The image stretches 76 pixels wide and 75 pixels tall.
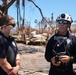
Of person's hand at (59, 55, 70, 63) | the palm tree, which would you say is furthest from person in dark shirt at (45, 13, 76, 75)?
the palm tree

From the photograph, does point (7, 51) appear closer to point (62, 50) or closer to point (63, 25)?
point (62, 50)

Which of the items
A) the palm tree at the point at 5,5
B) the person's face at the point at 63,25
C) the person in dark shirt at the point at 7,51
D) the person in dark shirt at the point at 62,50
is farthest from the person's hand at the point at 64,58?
the palm tree at the point at 5,5

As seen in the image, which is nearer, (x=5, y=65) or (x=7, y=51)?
(x=5, y=65)

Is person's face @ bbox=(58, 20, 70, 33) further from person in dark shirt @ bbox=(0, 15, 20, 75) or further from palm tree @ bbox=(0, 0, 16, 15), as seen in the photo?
palm tree @ bbox=(0, 0, 16, 15)

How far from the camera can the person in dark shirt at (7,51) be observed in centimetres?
449

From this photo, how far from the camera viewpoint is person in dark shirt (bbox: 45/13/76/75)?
14.8ft

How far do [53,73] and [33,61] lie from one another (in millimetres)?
7896

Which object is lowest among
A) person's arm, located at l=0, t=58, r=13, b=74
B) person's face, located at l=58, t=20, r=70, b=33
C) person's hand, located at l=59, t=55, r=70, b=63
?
person's arm, located at l=0, t=58, r=13, b=74

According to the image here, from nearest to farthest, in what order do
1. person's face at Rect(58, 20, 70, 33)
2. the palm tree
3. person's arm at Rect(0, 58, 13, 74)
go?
person's arm at Rect(0, 58, 13, 74) < person's face at Rect(58, 20, 70, 33) < the palm tree

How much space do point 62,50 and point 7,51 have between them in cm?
79

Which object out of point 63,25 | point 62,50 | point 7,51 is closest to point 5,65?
point 7,51

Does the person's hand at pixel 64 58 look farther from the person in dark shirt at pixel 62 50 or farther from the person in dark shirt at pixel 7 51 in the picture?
the person in dark shirt at pixel 7 51

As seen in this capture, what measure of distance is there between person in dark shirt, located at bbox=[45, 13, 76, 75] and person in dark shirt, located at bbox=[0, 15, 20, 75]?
0.51 metres

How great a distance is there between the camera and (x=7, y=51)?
4.60 m
